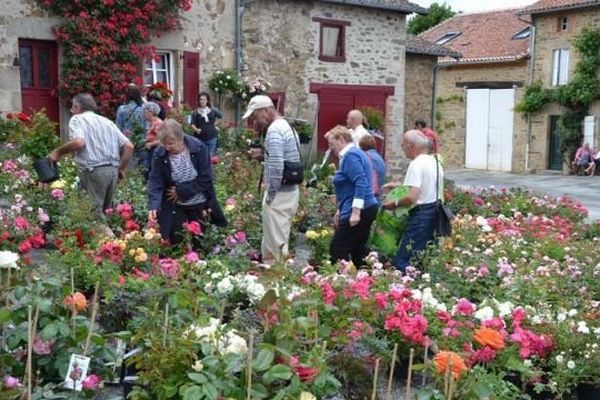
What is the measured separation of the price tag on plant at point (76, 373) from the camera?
2902 mm

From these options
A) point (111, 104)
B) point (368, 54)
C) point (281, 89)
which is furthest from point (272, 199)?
point (368, 54)

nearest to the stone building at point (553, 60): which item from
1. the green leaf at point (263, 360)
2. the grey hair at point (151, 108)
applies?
the grey hair at point (151, 108)

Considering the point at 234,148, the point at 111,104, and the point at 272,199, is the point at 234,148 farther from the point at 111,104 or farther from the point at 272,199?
the point at 272,199

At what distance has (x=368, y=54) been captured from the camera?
18.0 m

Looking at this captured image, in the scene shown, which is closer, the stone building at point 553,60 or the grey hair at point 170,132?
the grey hair at point 170,132

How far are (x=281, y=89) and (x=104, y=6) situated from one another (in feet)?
15.4

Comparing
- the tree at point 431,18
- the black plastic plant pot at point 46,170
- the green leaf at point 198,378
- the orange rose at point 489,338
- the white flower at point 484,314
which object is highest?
Result: the tree at point 431,18

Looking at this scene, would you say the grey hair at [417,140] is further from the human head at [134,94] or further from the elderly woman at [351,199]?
the human head at [134,94]

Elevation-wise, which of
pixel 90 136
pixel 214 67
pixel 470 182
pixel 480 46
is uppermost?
pixel 480 46

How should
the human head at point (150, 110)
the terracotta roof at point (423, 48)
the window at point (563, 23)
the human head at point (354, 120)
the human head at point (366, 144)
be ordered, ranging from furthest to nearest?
1. the window at point (563, 23)
2. the terracotta roof at point (423, 48)
3. the human head at point (150, 110)
4. the human head at point (354, 120)
5. the human head at point (366, 144)

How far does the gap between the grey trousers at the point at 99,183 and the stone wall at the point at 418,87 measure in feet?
47.8

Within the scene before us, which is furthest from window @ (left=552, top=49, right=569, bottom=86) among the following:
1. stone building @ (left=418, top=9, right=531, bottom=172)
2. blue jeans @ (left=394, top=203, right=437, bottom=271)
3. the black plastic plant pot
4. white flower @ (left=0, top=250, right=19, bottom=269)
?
white flower @ (left=0, top=250, right=19, bottom=269)

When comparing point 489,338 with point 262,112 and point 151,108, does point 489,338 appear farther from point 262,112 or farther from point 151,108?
point 151,108

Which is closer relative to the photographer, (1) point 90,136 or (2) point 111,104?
(1) point 90,136
